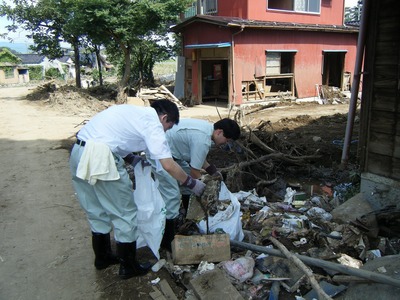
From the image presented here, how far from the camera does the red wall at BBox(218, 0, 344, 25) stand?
51.2ft

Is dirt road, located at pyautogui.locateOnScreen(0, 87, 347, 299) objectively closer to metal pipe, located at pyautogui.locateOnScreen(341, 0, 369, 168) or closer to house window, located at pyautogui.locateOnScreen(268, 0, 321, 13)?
metal pipe, located at pyautogui.locateOnScreen(341, 0, 369, 168)

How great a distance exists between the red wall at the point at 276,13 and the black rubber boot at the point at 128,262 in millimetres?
14122

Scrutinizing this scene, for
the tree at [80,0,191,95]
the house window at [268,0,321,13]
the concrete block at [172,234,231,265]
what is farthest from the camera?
the house window at [268,0,321,13]

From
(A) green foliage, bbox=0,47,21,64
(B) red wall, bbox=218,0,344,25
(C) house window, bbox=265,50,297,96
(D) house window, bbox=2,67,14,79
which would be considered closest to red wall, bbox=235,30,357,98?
(C) house window, bbox=265,50,297,96

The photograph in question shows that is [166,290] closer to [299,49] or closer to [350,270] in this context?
[350,270]

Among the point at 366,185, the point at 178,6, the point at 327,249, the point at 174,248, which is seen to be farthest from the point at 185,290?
the point at 178,6

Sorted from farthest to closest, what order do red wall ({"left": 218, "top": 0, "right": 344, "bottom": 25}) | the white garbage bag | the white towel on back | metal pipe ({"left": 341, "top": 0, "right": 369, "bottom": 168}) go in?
red wall ({"left": 218, "top": 0, "right": 344, "bottom": 25})
metal pipe ({"left": 341, "top": 0, "right": 369, "bottom": 168})
the white garbage bag
the white towel on back

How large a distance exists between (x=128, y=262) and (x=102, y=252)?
1.11ft

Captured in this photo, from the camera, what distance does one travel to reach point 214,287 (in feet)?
9.33

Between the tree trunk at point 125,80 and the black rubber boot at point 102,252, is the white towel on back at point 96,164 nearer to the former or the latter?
the black rubber boot at point 102,252

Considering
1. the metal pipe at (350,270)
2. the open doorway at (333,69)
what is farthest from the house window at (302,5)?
the metal pipe at (350,270)

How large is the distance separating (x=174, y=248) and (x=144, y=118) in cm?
118

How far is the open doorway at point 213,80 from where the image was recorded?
57.9 ft

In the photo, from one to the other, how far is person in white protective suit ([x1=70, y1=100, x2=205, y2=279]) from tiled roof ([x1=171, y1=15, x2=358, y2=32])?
460 inches
